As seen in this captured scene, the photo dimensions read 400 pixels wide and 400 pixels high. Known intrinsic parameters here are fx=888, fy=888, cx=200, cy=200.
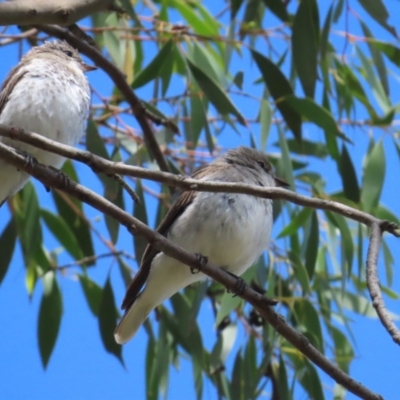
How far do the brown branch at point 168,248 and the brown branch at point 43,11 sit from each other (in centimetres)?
38

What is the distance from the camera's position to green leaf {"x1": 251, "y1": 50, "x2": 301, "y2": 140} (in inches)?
152

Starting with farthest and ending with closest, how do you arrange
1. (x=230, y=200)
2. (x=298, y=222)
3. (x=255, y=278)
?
(x=255, y=278)
(x=298, y=222)
(x=230, y=200)

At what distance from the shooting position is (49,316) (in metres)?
4.45

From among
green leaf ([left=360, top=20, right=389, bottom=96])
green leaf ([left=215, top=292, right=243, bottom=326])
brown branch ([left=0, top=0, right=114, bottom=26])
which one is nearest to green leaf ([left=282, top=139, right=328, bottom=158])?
green leaf ([left=360, top=20, right=389, bottom=96])

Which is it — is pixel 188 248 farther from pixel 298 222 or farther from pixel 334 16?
pixel 334 16

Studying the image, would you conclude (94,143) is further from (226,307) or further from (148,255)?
(226,307)

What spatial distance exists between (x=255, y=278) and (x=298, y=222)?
44cm

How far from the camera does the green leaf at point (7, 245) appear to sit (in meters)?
3.93

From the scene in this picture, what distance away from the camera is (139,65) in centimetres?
502

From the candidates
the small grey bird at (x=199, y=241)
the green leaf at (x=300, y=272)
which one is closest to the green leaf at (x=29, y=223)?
the small grey bird at (x=199, y=241)

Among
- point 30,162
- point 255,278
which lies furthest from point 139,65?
point 30,162

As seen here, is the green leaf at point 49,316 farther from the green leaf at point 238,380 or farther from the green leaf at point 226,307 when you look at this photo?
the green leaf at point 226,307

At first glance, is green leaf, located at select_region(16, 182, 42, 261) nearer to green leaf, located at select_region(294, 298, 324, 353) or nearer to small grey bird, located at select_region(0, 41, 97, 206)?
small grey bird, located at select_region(0, 41, 97, 206)

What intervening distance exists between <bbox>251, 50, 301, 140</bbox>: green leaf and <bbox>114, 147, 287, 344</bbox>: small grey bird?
545 mm
